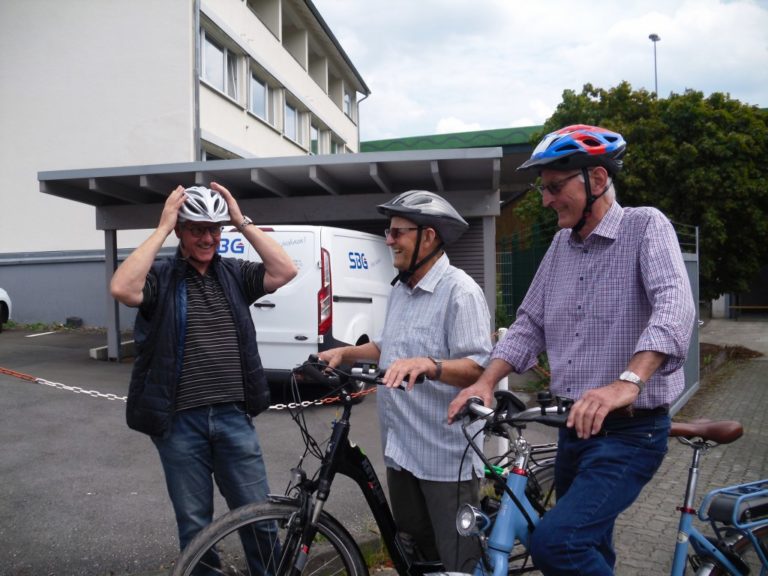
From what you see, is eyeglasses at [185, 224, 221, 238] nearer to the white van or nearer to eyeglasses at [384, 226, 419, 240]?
eyeglasses at [384, 226, 419, 240]

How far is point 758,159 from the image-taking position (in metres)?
12.8

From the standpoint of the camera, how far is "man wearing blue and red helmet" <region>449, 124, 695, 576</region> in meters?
2.04

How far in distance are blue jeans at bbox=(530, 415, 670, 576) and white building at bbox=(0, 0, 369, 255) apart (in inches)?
596

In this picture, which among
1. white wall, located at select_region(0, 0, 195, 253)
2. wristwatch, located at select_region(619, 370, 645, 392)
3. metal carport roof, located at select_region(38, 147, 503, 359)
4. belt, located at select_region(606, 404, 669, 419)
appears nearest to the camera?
wristwatch, located at select_region(619, 370, 645, 392)

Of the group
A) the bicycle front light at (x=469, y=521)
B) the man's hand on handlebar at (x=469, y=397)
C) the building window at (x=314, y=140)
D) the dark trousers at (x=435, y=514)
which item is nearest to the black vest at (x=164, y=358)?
the dark trousers at (x=435, y=514)

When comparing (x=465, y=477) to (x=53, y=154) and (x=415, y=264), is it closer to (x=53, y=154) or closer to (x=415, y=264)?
(x=415, y=264)

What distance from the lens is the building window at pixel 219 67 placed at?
17.6 m

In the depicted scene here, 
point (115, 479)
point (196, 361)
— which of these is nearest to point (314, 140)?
point (115, 479)

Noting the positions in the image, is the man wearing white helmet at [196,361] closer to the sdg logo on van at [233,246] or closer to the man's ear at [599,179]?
the man's ear at [599,179]

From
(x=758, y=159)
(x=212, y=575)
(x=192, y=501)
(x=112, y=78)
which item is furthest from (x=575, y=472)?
(x=112, y=78)

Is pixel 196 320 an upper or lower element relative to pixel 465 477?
upper

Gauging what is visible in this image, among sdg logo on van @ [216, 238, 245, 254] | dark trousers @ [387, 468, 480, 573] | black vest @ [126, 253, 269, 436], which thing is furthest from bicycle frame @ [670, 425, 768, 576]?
sdg logo on van @ [216, 238, 245, 254]

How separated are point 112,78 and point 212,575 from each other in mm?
16572

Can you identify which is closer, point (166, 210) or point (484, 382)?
point (484, 382)
